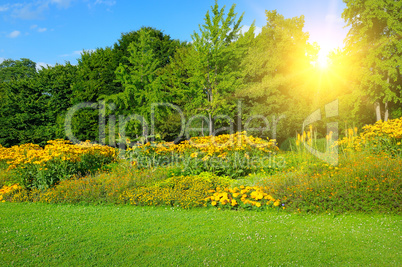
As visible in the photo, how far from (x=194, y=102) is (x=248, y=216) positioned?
12.5 meters

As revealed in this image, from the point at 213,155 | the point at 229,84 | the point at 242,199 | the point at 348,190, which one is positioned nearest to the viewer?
the point at 348,190

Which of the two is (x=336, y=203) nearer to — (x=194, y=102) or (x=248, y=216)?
(x=248, y=216)

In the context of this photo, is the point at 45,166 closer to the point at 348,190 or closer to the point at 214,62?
the point at 348,190

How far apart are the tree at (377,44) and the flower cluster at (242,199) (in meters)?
15.1

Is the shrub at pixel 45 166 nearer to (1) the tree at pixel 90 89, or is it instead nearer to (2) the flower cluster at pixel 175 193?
(2) the flower cluster at pixel 175 193

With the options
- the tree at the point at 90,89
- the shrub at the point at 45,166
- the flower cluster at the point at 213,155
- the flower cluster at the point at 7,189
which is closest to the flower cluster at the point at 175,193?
the flower cluster at the point at 213,155

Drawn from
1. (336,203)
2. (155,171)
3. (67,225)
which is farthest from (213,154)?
(67,225)

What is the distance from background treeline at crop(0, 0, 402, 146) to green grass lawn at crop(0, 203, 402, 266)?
38.4 ft

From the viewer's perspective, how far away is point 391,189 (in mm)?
5477

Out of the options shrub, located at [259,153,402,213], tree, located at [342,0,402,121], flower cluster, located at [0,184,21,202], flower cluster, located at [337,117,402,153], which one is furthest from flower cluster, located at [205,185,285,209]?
tree, located at [342,0,402,121]

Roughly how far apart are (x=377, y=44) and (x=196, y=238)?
748 inches

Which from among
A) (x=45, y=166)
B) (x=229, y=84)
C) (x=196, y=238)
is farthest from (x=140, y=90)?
(x=196, y=238)

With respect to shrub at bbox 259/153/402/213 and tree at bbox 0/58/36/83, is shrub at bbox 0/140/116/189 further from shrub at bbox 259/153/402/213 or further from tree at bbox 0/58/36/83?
tree at bbox 0/58/36/83

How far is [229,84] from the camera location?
54.4ft
